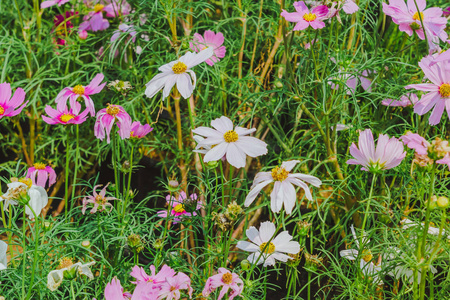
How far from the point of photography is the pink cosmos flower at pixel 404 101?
43.7 inches

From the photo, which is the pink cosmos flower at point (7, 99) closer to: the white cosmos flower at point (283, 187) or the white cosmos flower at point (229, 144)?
the white cosmos flower at point (229, 144)

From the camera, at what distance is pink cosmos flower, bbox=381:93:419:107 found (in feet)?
3.64

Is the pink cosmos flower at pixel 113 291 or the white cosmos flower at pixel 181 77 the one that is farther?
the white cosmos flower at pixel 181 77

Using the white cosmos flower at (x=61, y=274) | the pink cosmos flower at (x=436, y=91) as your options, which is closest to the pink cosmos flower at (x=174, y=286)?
the white cosmos flower at (x=61, y=274)

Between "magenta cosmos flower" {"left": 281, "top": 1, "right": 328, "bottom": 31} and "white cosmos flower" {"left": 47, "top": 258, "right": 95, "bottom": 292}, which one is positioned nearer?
"white cosmos flower" {"left": 47, "top": 258, "right": 95, "bottom": 292}

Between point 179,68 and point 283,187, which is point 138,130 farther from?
point 283,187

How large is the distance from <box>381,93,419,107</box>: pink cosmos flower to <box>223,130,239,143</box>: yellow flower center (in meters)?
0.39

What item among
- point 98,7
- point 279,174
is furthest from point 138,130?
point 98,7

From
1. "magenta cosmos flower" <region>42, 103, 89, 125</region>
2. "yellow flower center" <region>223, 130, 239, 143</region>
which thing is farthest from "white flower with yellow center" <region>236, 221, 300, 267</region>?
"magenta cosmos flower" <region>42, 103, 89, 125</region>

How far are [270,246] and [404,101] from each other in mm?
445

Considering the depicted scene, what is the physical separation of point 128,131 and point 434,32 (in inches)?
23.7

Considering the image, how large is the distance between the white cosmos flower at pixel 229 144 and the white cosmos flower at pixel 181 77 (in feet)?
0.31

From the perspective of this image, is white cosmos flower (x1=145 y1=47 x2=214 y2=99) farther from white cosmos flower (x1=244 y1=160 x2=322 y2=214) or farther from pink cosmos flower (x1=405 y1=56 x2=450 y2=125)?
pink cosmos flower (x1=405 y1=56 x2=450 y2=125)

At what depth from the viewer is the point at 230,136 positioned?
890 millimetres
